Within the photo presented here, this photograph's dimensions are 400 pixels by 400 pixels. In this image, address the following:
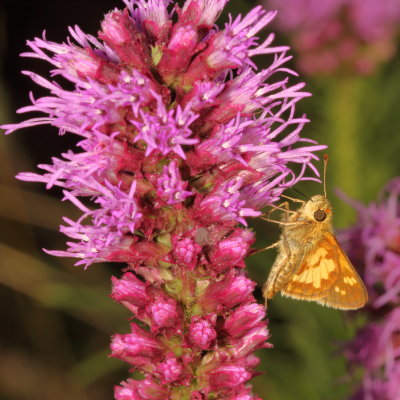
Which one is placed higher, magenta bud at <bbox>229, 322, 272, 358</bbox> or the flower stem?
the flower stem

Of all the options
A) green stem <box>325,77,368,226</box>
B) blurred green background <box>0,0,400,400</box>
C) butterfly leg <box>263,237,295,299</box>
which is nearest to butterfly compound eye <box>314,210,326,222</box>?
butterfly leg <box>263,237,295,299</box>

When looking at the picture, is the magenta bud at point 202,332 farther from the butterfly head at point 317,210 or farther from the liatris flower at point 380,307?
the liatris flower at point 380,307

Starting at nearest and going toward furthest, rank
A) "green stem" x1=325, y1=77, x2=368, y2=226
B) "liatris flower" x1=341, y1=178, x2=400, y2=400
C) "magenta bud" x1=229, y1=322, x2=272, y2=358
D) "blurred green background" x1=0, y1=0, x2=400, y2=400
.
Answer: "magenta bud" x1=229, y1=322, x2=272, y2=358, "liatris flower" x1=341, y1=178, x2=400, y2=400, "blurred green background" x1=0, y1=0, x2=400, y2=400, "green stem" x1=325, y1=77, x2=368, y2=226

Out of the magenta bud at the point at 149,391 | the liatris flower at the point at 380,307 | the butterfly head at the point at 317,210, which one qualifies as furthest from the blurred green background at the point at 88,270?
the magenta bud at the point at 149,391

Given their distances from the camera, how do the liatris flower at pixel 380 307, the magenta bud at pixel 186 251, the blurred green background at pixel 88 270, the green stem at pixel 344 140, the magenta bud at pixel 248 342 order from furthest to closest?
the green stem at pixel 344 140
the blurred green background at pixel 88 270
the liatris flower at pixel 380 307
the magenta bud at pixel 248 342
the magenta bud at pixel 186 251

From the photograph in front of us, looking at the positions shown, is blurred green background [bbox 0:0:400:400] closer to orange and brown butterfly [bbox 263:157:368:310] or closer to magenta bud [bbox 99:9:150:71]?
orange and brown butterfly [bbox 263:157:368:310]

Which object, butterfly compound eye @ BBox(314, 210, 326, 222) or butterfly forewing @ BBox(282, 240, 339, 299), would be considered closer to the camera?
butterfly forewing @ BBox(282, 240, 339, 299)

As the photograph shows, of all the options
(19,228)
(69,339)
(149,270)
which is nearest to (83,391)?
(69,339)
